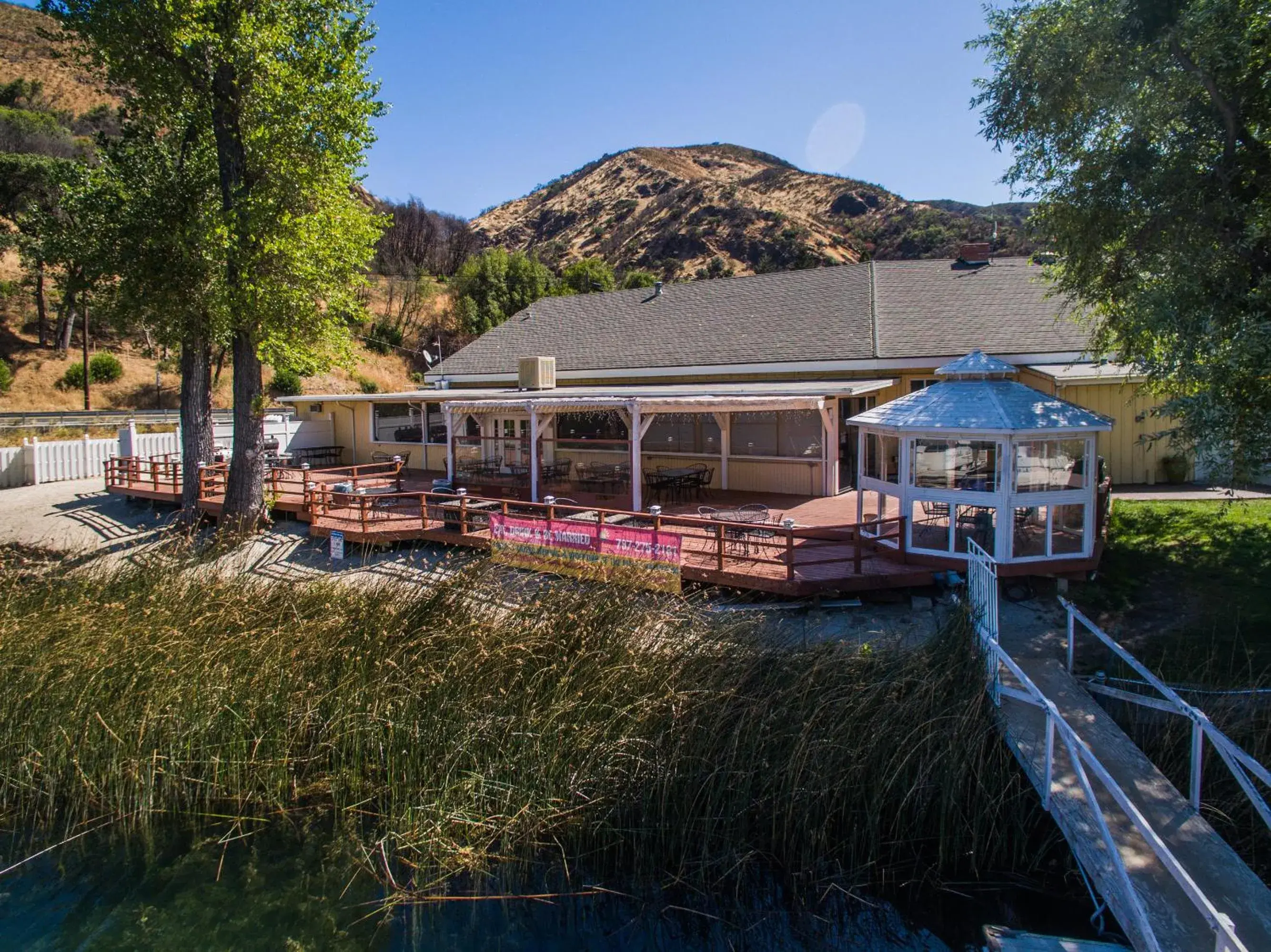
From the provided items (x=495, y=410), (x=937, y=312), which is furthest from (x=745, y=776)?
(x=937, y=312)

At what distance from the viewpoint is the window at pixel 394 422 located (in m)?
22.8

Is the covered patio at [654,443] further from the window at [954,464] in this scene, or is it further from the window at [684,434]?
the window at [954,464]

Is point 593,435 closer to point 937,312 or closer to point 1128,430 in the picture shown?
point 937,312

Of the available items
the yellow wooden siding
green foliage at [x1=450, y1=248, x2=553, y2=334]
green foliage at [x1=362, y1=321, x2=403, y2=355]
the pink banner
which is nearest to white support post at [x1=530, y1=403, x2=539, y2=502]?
the pink banner

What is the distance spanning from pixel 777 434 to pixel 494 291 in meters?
33.3

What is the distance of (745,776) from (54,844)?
5.71 meters

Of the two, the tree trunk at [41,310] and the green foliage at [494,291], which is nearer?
the tree trunk at [41,310]

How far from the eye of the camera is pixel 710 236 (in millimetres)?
72562

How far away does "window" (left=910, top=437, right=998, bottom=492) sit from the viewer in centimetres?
967

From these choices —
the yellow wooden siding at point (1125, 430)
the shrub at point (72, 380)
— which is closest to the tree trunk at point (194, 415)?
the yellow wooden siding at point (1125, 430)

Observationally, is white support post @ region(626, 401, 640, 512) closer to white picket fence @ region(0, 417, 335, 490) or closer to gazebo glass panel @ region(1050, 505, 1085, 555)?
gazebo glass panel @ region(1050, 505, 1085, 555)

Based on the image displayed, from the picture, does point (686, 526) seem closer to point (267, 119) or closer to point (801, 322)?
point (801, 322)

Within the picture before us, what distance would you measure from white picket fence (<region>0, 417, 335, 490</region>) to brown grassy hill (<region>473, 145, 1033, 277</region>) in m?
37.3

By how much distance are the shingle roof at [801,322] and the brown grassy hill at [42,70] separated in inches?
2455
